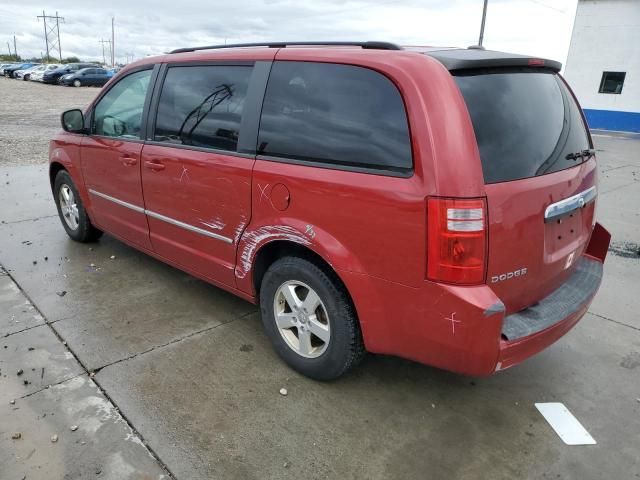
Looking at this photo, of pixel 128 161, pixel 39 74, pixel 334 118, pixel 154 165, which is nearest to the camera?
pixel 334 118

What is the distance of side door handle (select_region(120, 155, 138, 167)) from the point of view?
378 cm

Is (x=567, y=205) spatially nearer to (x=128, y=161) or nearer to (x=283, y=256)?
(x=283, y=256)

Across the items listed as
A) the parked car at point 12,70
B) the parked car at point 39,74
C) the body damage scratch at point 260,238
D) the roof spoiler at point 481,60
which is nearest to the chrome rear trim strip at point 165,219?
the body damage scratch at point 260,238

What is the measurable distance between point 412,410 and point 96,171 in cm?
332

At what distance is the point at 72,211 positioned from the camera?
501 centimetres

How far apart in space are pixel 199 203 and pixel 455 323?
6.16 feet

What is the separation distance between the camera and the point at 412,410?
274 cm

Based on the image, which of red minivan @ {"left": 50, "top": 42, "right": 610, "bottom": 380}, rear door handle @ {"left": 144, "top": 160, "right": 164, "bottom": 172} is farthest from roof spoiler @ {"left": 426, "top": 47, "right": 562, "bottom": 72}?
rear door handle @ {"left": 144, "top": 160, "right": 164, "bottom": 172}

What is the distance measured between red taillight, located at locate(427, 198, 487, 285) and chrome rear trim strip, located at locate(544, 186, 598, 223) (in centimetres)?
48

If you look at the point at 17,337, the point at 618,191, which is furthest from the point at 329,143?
the point at 618,191

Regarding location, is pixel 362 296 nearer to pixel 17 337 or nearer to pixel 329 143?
pixel 329 143

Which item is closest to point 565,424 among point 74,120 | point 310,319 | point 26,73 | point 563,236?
point 563,236

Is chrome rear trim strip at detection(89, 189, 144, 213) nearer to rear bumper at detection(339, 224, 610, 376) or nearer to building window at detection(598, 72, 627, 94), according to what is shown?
rear bumper at detection(339, 224, 610, 376)

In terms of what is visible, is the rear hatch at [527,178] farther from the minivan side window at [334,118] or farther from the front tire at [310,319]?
the front tire at [310,319]
